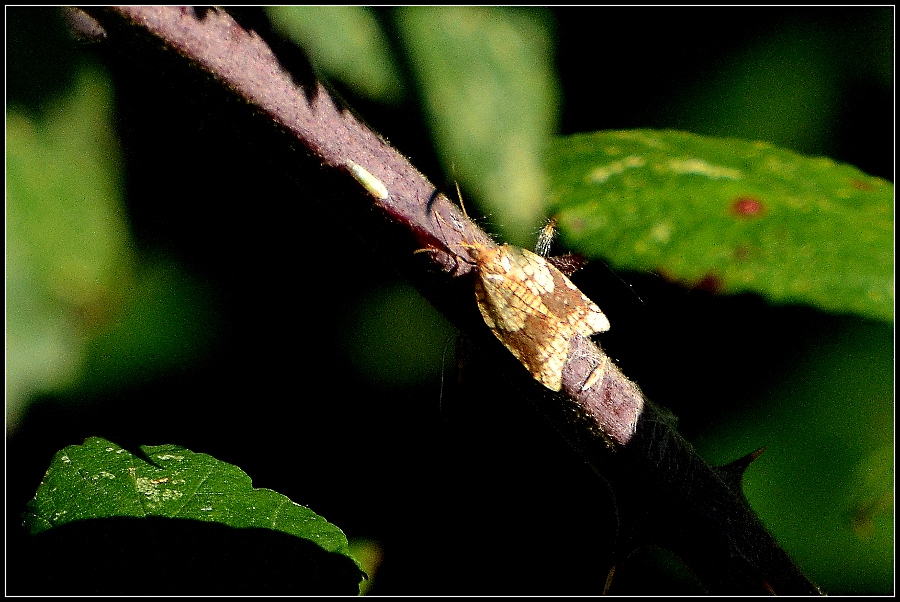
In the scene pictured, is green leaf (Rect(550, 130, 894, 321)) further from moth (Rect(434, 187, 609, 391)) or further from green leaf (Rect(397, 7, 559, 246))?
green leaf (Rect(397, 7, 559, 246))

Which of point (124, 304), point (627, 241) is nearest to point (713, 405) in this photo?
point (627, 241)

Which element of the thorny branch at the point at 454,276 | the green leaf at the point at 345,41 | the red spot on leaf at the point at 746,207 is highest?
the red spot on leaf at the point at 746,207

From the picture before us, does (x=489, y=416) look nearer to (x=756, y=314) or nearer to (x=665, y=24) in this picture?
(x=756, y=314)

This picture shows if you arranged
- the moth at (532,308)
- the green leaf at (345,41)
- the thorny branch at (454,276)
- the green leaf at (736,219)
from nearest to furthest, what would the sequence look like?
1. the thorny branch at (454,276)
2. the moth at (532,308)
3. the green leaf at (736,219)
4. the green leaf at (345,41)

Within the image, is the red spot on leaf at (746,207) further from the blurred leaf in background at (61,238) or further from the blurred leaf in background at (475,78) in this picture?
the blurred leaf in background at (61,238)

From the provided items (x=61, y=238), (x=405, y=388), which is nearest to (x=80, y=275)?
(x=61, y=238)

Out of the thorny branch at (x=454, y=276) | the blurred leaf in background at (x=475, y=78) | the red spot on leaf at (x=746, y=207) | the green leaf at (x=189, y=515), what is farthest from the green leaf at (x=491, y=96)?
the green leaf at (x=189, y=515)

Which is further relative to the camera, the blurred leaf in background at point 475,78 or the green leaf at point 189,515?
the blurred leaf in background at point 475,78
